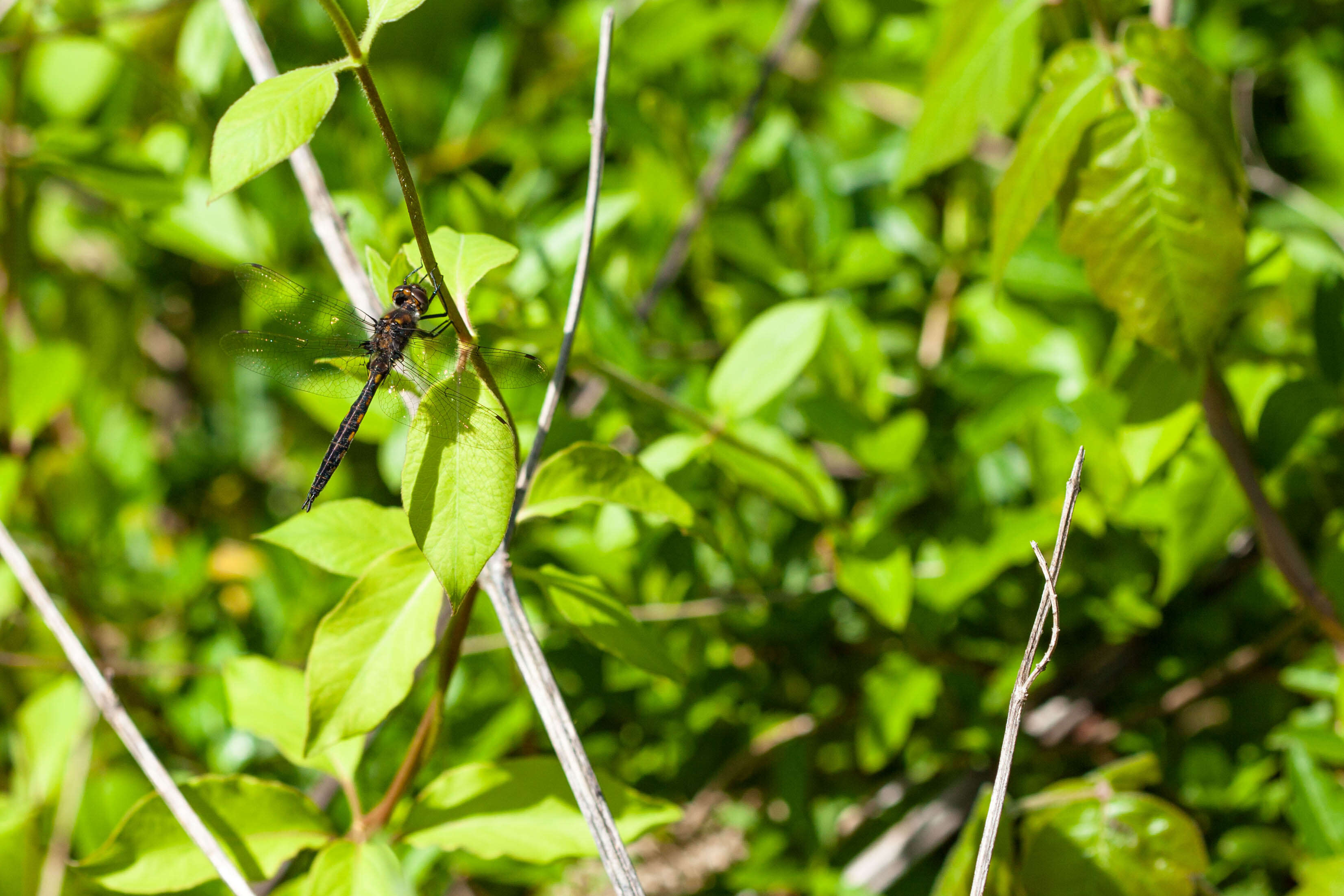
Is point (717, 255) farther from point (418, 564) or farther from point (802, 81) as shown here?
point (418, 564)

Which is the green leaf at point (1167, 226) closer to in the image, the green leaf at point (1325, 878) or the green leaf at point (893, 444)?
the green leaf at point (893, 444)

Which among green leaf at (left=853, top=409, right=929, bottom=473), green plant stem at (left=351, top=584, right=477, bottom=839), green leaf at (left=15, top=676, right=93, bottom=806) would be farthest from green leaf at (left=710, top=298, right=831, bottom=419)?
green leaf at (left=15, top=676, right=93, bottom=806)

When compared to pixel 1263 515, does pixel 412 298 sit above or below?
above

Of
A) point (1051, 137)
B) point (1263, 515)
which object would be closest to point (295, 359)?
point (1051, 137)

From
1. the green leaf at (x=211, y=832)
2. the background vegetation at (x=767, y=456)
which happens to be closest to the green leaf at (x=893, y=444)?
the background vegetation at (x=767, y=456)

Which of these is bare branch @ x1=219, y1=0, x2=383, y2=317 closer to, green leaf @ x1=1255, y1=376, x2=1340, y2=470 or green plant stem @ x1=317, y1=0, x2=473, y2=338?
green plant stem @ x1=317, y1=0, x2=473, y2=338

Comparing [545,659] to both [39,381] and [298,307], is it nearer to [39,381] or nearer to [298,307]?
[298,307]
